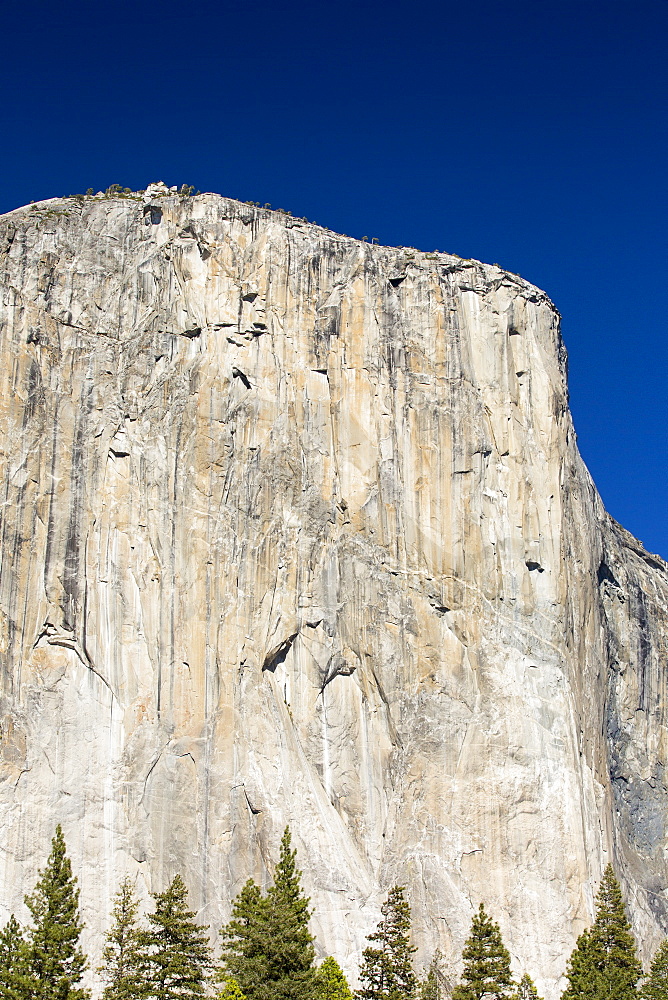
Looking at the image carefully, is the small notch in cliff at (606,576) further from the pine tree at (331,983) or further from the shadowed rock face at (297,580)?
the pine tree at (331,983)

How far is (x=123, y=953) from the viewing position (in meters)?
41.5

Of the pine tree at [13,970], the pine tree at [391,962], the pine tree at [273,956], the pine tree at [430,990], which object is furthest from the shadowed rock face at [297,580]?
the pine tree at [13,970]

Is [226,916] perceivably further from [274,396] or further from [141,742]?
[274,396]

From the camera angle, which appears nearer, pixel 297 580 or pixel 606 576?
pixel 297 580

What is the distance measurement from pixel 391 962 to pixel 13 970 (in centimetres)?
1279

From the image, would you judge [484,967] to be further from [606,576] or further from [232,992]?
[606,576]

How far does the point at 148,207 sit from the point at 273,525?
15.6 meters

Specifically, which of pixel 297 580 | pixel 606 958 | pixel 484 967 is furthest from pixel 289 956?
pixel 297 580

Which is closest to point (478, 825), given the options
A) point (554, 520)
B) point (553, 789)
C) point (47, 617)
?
point (553, 789)

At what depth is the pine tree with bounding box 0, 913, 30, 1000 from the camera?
37.1 metres

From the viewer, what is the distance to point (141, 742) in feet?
167

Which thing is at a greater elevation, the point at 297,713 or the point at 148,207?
the point at 148,207

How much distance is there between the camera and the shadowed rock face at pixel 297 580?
165ft

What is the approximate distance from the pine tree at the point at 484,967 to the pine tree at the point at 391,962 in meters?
1.74
